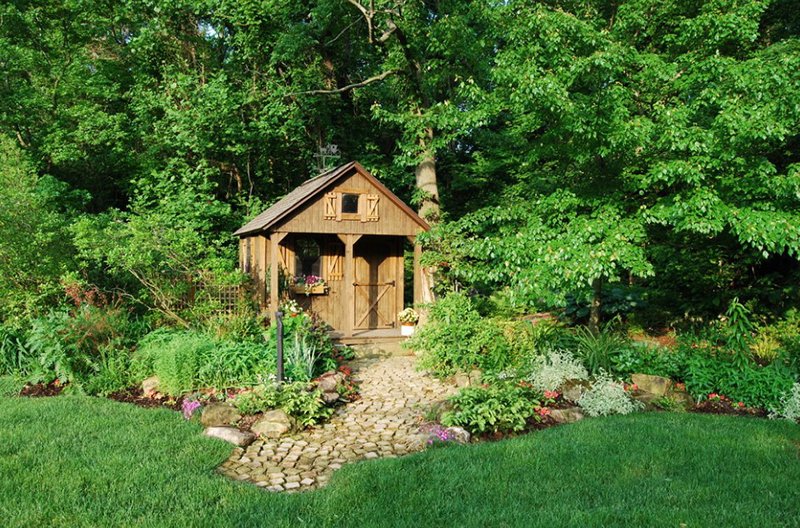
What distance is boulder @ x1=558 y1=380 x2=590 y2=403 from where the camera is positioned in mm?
6672

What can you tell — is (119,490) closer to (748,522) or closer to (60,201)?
(748,522)

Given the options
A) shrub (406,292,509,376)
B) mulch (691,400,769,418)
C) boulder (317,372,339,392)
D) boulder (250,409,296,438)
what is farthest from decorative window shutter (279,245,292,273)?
mulch (691,400,769,418)

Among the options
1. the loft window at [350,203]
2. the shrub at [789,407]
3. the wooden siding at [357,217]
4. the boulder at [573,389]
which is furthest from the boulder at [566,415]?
the loft window at [350,203]

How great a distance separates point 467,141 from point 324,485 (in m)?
14.9

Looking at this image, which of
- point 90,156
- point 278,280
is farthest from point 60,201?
point 278,280

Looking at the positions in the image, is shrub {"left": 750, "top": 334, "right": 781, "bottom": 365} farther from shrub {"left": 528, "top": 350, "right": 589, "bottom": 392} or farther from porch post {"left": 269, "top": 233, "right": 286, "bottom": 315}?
porch post {"left": 269, "top": 233, "right": 286, "bottom": 315}

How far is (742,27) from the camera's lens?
21.9 ft

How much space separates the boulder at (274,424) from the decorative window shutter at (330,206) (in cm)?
566

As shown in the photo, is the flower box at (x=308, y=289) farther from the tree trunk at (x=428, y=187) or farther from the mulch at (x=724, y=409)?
the mulch at (x=724, y=409)

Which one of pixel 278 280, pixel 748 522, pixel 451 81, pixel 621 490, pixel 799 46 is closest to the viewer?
pixel 748 522

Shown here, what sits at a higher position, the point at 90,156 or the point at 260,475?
the point at 90,156

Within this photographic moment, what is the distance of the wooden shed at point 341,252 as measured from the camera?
11.0 m

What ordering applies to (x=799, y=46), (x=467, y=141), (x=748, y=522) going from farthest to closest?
1. (x=467, y=141)
2. (x=799, y=46)
3. (x=748, y=522)

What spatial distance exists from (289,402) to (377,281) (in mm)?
6713
